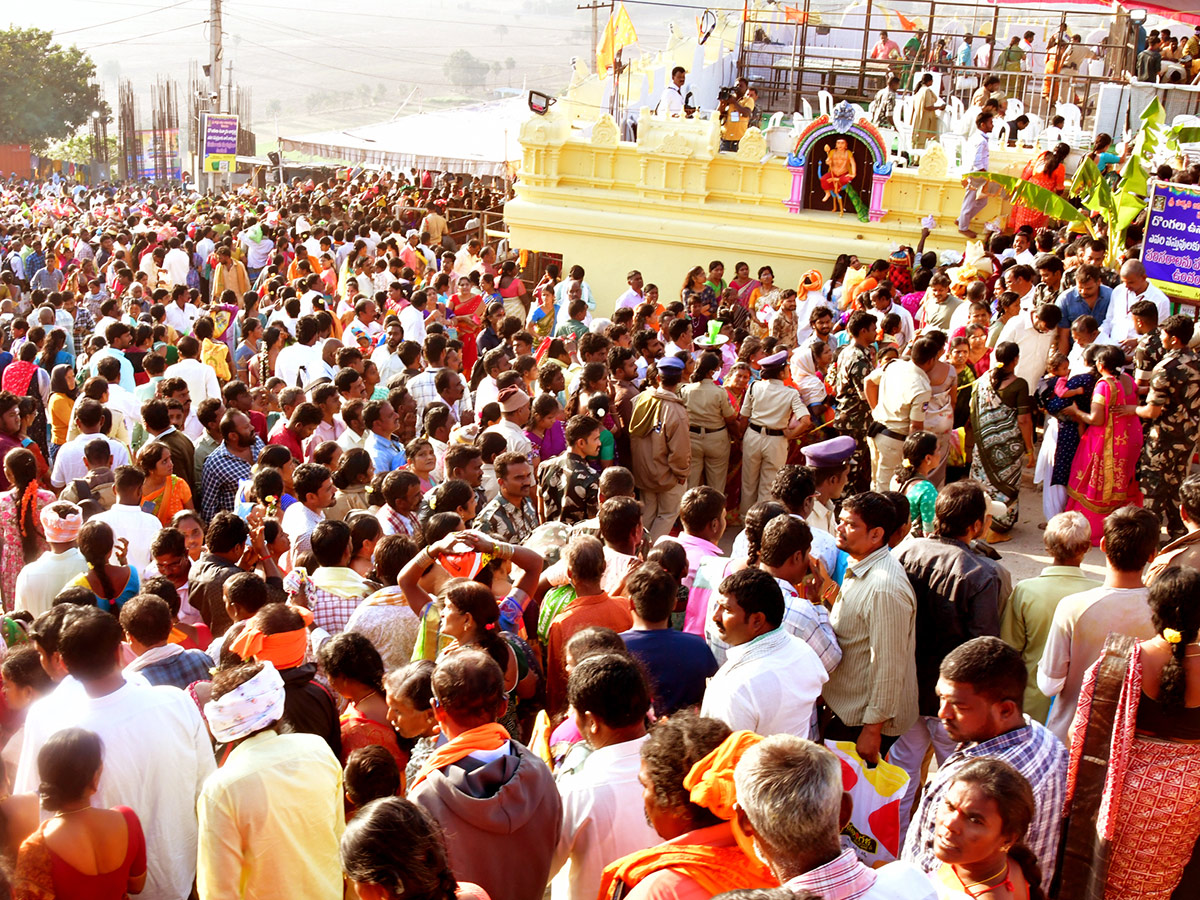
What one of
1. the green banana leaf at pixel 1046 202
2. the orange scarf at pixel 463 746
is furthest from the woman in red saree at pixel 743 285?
the orange scarf at pixel 463 746

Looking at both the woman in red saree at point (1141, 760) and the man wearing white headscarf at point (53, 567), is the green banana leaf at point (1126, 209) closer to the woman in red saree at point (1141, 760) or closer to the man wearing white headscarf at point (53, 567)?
the woman in red saree at point (1141, 760)

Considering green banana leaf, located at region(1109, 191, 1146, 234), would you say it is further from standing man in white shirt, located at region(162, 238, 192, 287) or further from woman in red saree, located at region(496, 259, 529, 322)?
standing man in white shirt, located at region(162, 238, 192, 287)

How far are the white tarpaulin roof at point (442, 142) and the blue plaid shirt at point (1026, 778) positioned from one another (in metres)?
19.7

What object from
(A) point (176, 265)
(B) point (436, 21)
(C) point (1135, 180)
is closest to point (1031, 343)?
(C) point (1135, 180)

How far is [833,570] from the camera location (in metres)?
5.00

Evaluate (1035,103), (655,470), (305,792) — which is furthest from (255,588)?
(1035,103)

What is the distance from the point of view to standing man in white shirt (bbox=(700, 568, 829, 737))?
3682 millimetres

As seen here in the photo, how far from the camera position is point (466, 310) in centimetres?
1137

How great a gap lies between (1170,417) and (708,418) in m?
2.86

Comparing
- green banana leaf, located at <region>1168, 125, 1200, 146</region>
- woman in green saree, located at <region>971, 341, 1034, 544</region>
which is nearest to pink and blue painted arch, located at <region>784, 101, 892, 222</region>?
green banana leaf, located at <region>1168, 125, 1200, 146</region>

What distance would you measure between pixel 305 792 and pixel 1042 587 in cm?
284

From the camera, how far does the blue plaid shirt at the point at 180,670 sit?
4082 millimetres

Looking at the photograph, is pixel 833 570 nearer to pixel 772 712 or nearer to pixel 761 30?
pixel 772 712

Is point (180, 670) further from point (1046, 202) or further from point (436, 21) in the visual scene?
point (436, 21)
